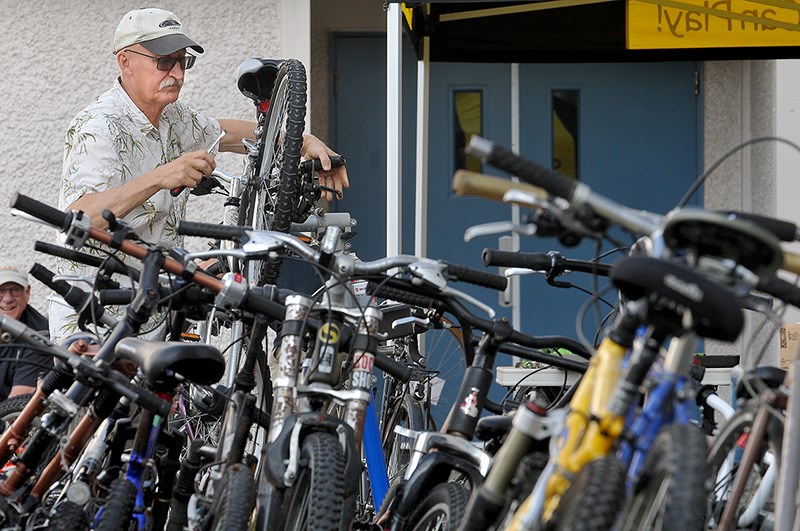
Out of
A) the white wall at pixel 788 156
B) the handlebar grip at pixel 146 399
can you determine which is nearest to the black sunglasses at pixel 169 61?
the handlebar grip at pixel 146 399

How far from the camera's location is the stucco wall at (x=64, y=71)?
301 inches

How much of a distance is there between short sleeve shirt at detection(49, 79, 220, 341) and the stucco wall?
2.20 metres

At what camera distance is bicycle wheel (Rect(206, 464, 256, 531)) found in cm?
316

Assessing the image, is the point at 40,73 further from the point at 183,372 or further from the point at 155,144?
the point at 183,372

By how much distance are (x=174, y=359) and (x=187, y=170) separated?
4.40 feet

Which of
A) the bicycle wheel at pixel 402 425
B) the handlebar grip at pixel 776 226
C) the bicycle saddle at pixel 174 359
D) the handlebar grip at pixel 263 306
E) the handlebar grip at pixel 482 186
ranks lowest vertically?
the bicycle wheel at pixel 402 425

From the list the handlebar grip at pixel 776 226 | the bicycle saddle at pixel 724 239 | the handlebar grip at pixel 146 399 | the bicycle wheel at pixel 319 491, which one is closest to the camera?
the bicycle saddle at pixel 724 239

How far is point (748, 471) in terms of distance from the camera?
9.27 feet

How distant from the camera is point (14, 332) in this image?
12.2ft

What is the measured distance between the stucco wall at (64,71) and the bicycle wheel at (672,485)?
5.63m

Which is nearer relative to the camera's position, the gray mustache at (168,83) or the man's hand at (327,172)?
the man's hand at (327,172)

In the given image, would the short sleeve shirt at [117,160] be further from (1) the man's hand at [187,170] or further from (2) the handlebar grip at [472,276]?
(2) the handlebar grip at [472,276]

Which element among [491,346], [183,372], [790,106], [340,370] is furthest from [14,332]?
[790,106]

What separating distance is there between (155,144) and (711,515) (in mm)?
2918
